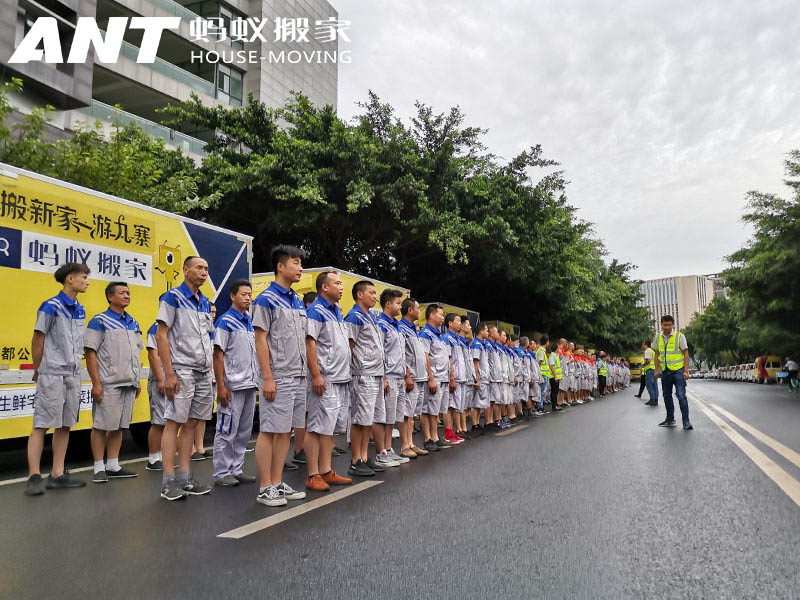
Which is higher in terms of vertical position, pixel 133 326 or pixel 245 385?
pixel 133 326

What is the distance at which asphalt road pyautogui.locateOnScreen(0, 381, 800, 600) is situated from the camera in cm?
305

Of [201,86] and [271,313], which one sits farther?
[201,86]

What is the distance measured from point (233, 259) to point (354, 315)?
349cm

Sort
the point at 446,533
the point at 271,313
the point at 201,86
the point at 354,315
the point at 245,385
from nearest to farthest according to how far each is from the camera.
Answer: the point at 446,533 < the point at 271,313 < the point at 245,385 < the point at 354,315 < the point at 201,86

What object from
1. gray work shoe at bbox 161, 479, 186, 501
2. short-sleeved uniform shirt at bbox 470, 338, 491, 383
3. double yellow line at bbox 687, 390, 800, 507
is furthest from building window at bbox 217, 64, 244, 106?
gray work shoe at bbox 161, 479, 186, 501

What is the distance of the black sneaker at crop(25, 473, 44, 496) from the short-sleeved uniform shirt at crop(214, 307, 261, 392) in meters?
1.68

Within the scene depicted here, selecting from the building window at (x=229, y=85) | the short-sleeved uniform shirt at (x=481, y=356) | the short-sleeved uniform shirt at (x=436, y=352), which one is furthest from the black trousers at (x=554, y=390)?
the building window at (x=229, y=85)

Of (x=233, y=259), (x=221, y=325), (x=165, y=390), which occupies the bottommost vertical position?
(x=165, y=390)

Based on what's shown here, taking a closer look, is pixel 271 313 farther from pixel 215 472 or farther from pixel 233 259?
pixel 233 259

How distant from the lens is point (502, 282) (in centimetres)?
2691

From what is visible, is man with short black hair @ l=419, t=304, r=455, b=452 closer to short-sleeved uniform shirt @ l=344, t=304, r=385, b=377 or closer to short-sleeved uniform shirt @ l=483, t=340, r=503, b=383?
short-sleeved uniform shirt @ l=483, t=340, r=503, b=383

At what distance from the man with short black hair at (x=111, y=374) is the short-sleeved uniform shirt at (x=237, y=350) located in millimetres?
1163

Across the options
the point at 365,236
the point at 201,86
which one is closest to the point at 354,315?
the point at 365,236

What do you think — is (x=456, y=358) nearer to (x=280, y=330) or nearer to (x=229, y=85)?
(x=280, y=330)
